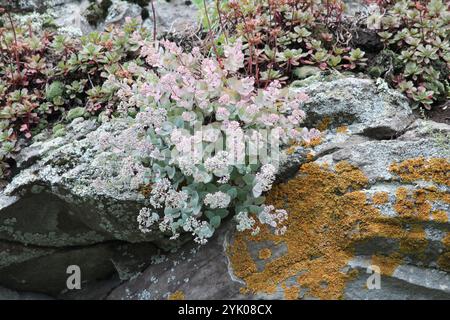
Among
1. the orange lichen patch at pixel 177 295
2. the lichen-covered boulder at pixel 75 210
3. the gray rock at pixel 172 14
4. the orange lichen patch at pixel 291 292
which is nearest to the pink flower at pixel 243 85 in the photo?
the lichen-covered boulder at pixel 75 210

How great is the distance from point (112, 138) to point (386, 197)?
1.47 meters

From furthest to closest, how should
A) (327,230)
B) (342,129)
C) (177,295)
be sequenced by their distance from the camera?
(342,129), (177,295), (327,230)

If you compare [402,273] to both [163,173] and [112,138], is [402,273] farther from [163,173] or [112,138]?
[112,138]

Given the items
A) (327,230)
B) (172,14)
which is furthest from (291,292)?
(172,14)

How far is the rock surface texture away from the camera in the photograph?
2.84m

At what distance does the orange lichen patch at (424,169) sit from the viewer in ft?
9.64

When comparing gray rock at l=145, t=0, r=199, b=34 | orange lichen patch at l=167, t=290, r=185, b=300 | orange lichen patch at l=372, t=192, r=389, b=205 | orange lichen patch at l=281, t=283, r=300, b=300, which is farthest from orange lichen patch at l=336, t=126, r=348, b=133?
gray rock at l=145, t=0, r=199, b=34

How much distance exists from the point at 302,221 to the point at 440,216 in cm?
69

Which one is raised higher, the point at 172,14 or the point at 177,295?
the point at 172,14

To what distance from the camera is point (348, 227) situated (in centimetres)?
290

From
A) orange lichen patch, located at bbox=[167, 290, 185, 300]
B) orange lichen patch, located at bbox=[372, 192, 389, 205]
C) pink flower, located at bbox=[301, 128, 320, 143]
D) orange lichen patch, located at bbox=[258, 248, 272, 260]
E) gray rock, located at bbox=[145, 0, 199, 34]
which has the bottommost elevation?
orange lichen patch, located at bbox=[167, 290, 185, 300]

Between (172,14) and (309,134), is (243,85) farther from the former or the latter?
(172,14)

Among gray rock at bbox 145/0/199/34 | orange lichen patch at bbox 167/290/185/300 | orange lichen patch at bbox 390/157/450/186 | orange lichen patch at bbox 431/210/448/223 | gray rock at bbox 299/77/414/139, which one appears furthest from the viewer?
gray rock at bbox 145/0/199/34

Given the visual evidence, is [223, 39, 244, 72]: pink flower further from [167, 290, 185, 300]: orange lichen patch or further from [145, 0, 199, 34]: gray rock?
[145, 0, 199, 34]: gray rock
